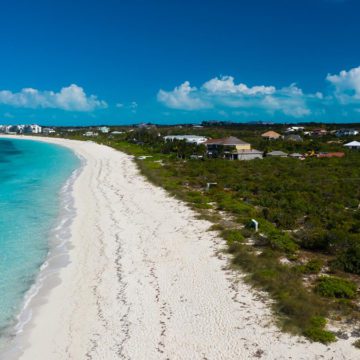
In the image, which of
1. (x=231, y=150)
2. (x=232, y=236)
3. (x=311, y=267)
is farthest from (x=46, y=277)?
(x=231, y=150)

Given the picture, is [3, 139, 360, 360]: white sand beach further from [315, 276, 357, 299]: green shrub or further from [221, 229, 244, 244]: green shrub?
[315, 276, 357, 299]: green shrub

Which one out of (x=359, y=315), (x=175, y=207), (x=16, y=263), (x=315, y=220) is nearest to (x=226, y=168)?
(x=175, y=207)

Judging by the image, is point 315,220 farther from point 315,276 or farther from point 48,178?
point 48,178

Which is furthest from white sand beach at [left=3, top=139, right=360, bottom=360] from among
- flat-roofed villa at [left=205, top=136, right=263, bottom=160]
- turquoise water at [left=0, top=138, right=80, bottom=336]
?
flat-roofed villa at [left=205, top=136, right=263, bottom=160]

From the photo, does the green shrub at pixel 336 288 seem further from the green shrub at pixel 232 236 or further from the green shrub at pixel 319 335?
the green shrub at pixel 232 236

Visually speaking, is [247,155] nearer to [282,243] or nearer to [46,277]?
[282,243]

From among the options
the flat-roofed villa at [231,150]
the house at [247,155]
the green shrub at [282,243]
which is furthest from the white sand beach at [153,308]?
the flat-roofed villa at [231,150]
